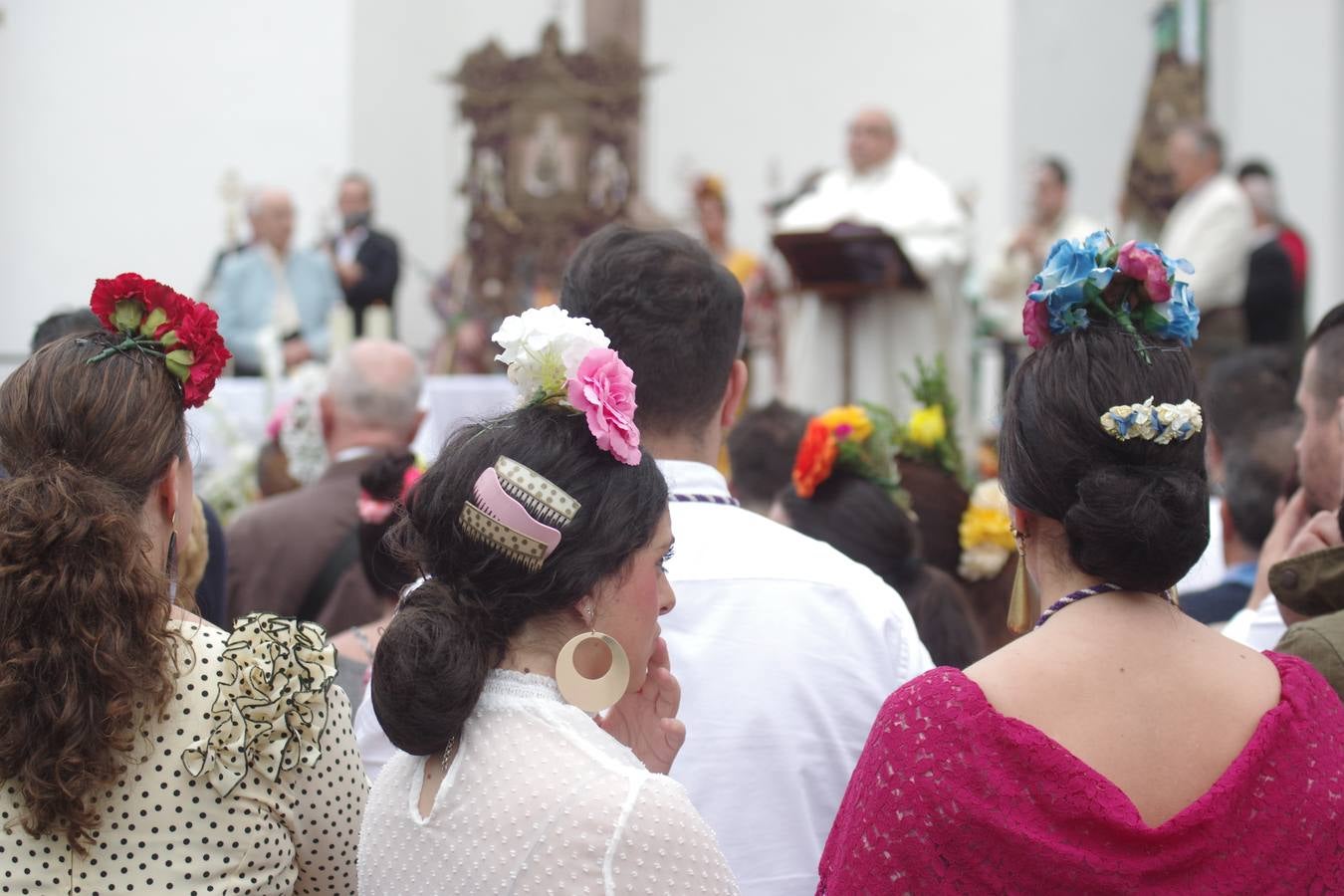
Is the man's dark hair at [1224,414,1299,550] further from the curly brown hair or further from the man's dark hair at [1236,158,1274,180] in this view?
the man's dark hair at [1236,158,1274,180]

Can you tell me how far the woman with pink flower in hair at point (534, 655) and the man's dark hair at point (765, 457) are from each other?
2.15m

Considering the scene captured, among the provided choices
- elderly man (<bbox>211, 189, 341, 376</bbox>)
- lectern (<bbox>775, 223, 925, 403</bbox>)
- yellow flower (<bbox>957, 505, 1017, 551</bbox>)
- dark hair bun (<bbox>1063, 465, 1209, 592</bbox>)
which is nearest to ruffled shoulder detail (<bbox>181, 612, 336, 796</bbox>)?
dark hair bun (<bbox>1063, 465, 1209, 592</bbox>)

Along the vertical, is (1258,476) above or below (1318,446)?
below

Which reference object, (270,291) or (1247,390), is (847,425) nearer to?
(1247,390)

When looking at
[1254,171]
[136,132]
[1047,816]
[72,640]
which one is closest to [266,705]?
[72,640]

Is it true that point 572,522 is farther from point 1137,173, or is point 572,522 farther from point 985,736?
point 1137,173

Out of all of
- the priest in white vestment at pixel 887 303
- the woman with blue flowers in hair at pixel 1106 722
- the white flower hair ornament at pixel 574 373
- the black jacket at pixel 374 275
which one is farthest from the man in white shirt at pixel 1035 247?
the white flower hair ornament at pixel 574 373

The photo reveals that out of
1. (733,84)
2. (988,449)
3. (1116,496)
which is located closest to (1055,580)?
(1116,496)

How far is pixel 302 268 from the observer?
10.3 meters

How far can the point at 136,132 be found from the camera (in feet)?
42.1

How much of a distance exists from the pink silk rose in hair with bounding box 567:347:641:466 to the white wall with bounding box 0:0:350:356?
38.2 ft

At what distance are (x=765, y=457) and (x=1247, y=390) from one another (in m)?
1.39

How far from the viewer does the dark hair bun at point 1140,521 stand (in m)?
1.77

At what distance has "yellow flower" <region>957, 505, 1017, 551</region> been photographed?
3500mm
